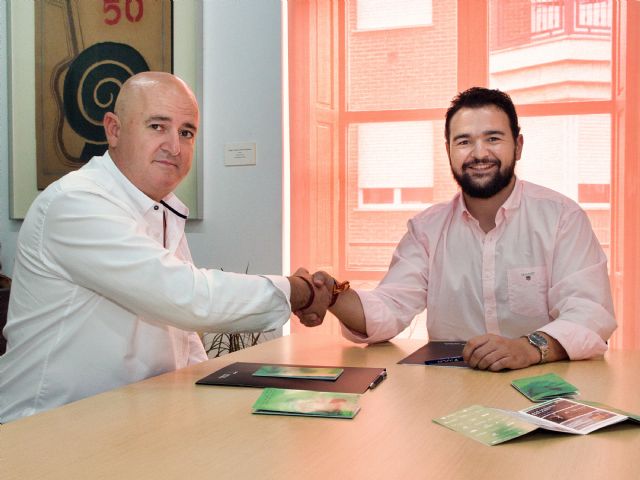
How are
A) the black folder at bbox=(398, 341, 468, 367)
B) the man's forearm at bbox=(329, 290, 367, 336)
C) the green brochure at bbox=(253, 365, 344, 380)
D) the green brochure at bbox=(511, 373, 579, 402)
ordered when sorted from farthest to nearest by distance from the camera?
the man's forearm at bbox=(329, 290, 367, 336) → the black folder at bbox=(398, 341, 468, 367) → the green brochure at bbox=(253, 365, 344, 380) → the green brochure at bbox=(511, 373, 579, 402)

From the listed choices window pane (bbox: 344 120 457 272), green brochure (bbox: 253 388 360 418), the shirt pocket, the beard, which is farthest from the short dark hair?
green brochure (bbox: 253 388 360 418)

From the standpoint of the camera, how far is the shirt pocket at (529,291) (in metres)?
2.24

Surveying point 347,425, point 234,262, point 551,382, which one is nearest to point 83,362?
point 347,425

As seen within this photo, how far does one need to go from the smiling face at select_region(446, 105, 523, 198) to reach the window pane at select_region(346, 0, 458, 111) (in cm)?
129

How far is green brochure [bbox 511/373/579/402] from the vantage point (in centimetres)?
138

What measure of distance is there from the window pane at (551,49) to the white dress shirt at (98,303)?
7.41 feet

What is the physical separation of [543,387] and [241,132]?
2646 millimetres

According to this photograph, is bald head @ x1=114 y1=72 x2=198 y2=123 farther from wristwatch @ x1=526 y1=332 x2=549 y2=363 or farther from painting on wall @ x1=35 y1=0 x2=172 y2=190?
painting on wall @ x1=35 y1=0 x2=172 y2=190

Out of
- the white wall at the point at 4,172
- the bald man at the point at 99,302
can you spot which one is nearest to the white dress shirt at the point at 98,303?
the bald man at the point at 99,302

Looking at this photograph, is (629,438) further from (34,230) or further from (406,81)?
(406,81)

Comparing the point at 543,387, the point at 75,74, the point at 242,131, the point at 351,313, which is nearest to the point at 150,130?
the point at 351,313

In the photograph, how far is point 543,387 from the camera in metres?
1.43

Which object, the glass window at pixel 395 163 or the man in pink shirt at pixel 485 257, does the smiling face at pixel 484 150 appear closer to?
the man in pink shirt at pixel 485 257

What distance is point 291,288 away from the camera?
185cm
